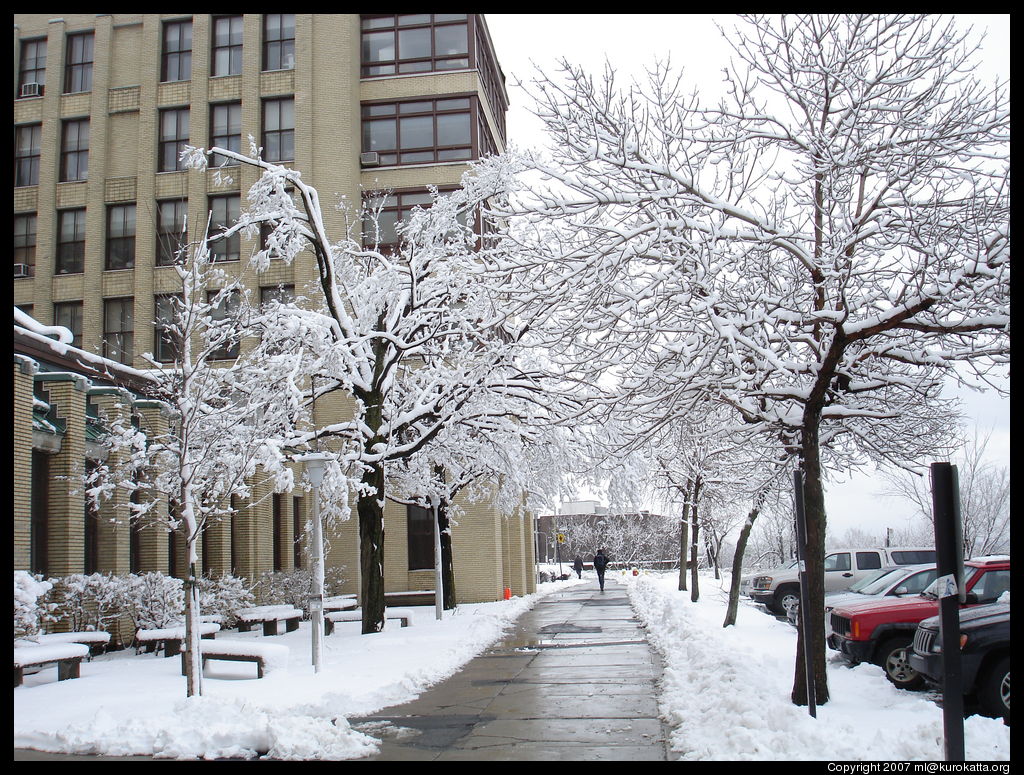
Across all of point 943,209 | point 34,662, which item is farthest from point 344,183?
point 943,209

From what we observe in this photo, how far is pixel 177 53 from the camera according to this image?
1310 inches

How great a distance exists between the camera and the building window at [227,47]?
3291 cm

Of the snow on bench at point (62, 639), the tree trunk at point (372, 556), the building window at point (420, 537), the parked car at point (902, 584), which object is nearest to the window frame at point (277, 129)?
the building window at point (420, 537)

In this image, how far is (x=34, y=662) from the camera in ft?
38.4

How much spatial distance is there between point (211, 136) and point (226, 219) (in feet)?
10.2

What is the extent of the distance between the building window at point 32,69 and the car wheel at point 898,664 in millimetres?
34099

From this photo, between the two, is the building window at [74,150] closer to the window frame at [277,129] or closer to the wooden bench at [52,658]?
the window frame at [277,129]

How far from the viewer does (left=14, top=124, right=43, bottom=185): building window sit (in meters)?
33.1

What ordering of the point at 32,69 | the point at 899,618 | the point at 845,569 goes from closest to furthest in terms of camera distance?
the point at 899,618
the point at 845,569
the point at 32,69

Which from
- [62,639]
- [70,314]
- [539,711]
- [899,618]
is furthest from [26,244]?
[899,618]

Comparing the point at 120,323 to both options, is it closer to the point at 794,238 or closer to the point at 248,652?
the point at 248,652

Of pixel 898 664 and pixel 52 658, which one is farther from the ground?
pixel 52 658

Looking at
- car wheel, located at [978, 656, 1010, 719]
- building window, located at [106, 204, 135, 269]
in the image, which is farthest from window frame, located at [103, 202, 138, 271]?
car wheel, located at [978, 656, 1010, 719]

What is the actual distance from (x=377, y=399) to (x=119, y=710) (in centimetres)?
967
